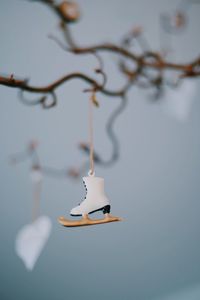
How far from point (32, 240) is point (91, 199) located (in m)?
0.35

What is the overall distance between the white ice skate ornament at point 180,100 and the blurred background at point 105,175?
2 cm

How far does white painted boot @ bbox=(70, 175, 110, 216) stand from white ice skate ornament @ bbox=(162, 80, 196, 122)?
49cm

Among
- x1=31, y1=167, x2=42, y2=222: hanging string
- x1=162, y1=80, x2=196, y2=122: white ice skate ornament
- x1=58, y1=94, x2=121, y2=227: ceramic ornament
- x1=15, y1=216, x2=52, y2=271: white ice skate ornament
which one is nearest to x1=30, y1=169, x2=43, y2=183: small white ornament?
x1=31, y1=167, x2=42, y2=222: hanging string

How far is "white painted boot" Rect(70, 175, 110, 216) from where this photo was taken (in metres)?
0.75

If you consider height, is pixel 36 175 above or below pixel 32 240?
above

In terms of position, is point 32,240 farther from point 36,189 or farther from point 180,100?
point 180,100

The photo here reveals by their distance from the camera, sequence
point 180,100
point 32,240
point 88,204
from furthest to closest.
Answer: point 180,100 < point 32,240 < point 88,204

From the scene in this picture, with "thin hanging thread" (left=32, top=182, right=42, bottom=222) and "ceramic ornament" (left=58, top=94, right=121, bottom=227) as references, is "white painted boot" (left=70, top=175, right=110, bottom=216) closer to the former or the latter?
"ceramic ornament" (left=58, top=94, right=121, bottom=227)

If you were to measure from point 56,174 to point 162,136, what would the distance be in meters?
0.39

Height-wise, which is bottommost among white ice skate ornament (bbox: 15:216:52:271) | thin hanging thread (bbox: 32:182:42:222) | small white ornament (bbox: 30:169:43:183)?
white ice skate ornament (bbox: 15:216:52:271)

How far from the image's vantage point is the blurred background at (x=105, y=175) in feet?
3.24

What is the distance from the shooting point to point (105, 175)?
1.07 m

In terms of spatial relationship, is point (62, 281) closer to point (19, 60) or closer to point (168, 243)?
point (168, 243)

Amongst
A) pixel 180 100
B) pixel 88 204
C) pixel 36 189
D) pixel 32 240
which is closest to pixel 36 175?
pixel 36 189
